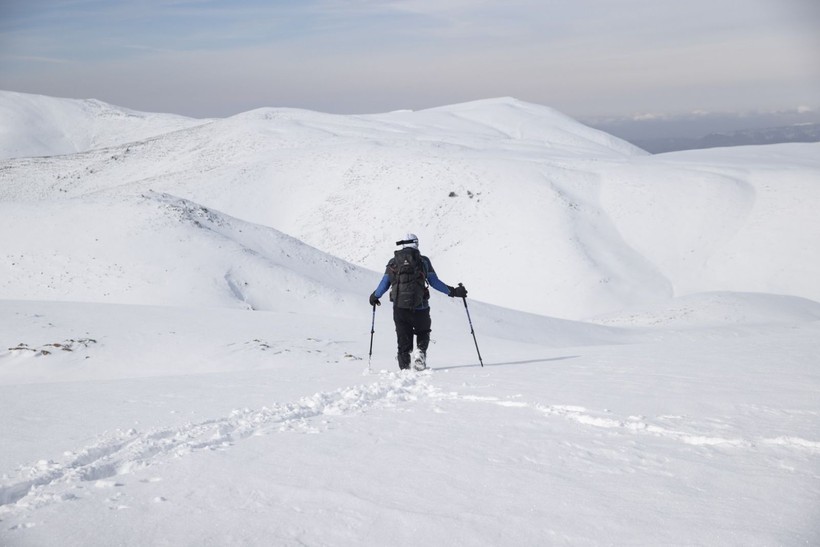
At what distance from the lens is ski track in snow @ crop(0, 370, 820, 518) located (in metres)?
5.09

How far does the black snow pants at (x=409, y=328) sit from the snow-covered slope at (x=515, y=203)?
83.3 ft

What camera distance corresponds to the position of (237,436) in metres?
6.58

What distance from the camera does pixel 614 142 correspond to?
92.7 metres

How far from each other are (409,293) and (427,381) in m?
1.46

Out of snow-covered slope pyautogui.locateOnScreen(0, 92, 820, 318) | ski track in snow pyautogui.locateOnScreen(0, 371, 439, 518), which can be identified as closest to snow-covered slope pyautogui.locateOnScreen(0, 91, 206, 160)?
snow-covered slope pyautogui.locateOnScreen(0, 92, 820, 318)

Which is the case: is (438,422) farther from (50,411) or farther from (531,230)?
(531,230)

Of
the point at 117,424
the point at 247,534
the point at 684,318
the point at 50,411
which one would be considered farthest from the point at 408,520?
the point at 684,318

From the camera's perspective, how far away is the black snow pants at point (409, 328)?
10734mm

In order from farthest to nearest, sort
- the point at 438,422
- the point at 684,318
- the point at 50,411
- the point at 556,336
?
1. the point at 684,318
2. the point at 556,336
3. the point at 50,411
4. the point at 438,422

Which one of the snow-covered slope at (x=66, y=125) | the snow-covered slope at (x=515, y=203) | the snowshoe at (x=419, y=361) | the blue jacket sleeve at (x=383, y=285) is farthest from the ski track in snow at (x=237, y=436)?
the snow-covered slope at (x=66, y=125)

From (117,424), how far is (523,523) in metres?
4.95

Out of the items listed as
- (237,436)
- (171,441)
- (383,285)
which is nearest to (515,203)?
(383,285)

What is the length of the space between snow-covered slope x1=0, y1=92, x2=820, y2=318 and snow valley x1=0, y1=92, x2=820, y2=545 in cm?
30

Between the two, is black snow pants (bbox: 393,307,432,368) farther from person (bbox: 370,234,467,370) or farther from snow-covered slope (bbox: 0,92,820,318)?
snow-covered slope (bbox: 0,92,820,318)
